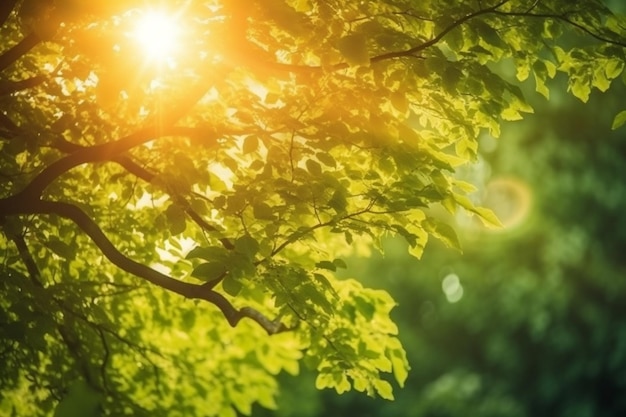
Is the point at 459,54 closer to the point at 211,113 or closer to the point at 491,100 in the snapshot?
the point at 491,100

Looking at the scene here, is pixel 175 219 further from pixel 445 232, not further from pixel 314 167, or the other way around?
pixel 445 232

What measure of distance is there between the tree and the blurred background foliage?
465 inches

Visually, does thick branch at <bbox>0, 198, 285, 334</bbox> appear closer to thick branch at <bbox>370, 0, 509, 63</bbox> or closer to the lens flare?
the lens flare

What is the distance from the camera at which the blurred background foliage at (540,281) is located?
51.9 ft

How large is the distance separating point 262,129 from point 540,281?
14044 mm

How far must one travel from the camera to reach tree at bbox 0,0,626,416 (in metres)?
3.82

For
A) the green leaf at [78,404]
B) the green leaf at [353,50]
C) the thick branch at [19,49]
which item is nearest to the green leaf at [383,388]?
the green leaf at [353,50]

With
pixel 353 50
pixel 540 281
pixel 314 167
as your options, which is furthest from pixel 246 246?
pixel 540 281

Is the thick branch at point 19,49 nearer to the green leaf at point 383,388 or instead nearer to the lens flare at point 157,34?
the lens flare at point 157,34

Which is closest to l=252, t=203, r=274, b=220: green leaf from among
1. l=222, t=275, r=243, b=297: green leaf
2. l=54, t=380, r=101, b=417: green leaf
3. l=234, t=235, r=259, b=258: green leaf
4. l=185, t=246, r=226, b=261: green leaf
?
l=234, t=235, r=259, b=258: green leaf

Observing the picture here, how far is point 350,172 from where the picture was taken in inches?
168

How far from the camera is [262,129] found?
424 cm

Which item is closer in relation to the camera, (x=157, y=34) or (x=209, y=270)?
(x=209, y=270)

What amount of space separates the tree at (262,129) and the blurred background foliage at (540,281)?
38.7ft
